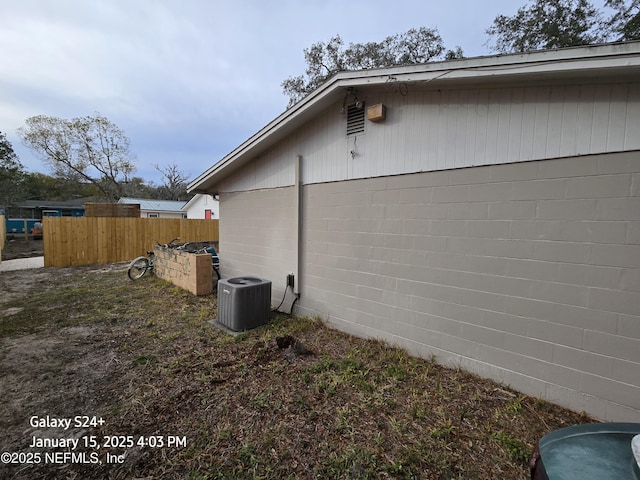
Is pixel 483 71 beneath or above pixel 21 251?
above

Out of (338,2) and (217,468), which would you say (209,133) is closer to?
Result: (338,2)

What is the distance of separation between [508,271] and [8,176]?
112 ft

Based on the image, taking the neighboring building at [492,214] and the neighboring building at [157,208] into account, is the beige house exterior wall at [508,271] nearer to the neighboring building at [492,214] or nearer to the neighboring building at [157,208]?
the neighboring building at [492,214]

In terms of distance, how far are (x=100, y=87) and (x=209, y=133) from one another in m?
6.34

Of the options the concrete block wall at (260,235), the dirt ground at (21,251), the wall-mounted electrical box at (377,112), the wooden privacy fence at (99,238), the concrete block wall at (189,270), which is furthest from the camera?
the dirt ground at (21,251)

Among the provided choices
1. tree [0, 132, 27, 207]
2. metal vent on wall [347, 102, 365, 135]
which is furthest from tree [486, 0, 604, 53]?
tree [0, 132, 27, 207]

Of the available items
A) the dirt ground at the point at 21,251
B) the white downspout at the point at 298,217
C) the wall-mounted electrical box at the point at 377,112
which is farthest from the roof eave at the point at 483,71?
the dirt ground at the point at 21,251

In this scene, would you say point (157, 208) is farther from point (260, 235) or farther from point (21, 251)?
point (260, 235)

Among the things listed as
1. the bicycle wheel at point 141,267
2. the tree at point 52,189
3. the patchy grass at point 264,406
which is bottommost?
the patchy grass at point 264,406

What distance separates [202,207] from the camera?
24.9 m

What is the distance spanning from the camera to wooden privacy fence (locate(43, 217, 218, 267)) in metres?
9.88

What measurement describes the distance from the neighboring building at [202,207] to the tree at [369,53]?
1171cm

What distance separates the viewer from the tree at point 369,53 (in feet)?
40.5

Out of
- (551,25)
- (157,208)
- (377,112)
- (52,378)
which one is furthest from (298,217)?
(157,208)
